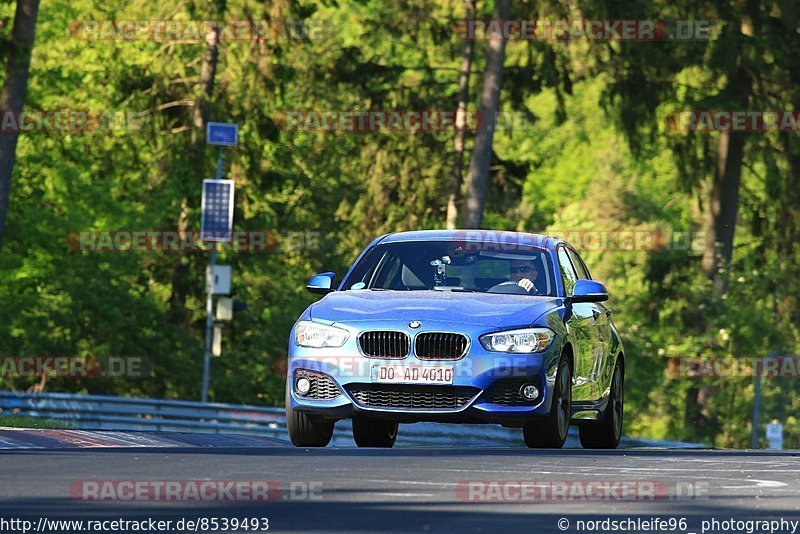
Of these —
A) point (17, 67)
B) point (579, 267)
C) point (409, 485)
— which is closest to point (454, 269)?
point (579, 267)

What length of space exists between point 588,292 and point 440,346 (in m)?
1.71

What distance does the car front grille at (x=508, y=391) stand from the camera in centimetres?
1492

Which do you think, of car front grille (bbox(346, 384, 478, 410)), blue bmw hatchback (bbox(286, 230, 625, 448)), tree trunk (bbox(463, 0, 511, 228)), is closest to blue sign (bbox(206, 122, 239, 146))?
tree trunk (bbox(463, 0, 511, 228))

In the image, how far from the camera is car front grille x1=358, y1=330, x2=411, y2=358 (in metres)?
14.8

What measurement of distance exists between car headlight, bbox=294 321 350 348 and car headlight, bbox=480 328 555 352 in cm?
108

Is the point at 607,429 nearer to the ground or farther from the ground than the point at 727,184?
nearer to the ground

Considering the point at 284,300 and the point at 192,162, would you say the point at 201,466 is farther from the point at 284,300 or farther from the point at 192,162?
the point at 284,300

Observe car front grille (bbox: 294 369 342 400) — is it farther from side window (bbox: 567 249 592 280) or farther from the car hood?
side window (bbox: 567 249 592 280)

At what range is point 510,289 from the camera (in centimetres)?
1608

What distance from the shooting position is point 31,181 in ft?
155

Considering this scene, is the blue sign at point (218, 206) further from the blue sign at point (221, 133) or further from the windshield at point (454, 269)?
the windshield at point (454, 269)

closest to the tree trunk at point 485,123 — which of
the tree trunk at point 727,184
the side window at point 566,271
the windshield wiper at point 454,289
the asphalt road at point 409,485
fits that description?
the tree trunk at point 727,184

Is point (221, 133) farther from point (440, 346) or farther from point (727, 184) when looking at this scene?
point (440, 346)

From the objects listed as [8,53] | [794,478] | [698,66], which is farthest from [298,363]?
[698,66]
